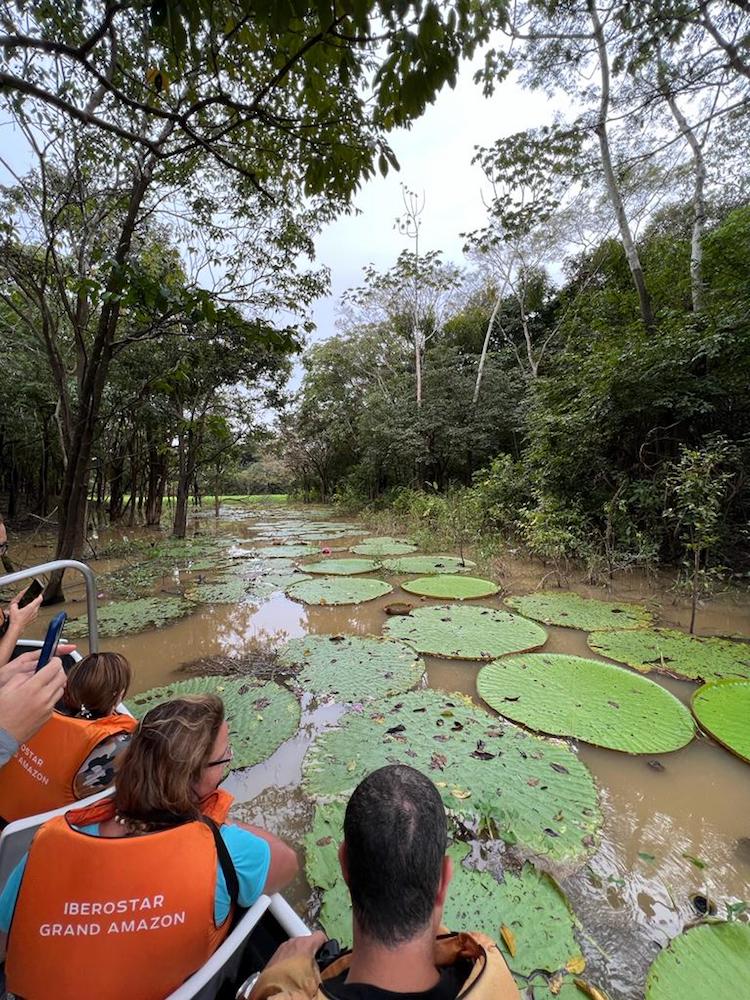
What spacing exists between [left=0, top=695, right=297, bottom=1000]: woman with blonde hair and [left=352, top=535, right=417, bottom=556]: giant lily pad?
6.69 meters

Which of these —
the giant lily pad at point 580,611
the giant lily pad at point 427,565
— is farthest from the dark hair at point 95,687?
the giant lily pad at point 427,565

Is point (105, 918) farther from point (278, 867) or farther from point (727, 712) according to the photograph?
point (727, 712)

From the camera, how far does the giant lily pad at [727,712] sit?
2111 mm

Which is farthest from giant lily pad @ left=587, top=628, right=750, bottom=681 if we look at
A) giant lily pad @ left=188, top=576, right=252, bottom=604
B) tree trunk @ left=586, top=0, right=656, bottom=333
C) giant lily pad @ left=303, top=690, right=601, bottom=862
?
tree trunk @ left=586, top=0, right=656, bottom=333

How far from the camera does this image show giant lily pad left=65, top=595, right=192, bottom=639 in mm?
4023

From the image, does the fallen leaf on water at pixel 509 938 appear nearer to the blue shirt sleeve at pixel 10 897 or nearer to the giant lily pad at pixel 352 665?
the blue shirt sleeve at pixel 10 897

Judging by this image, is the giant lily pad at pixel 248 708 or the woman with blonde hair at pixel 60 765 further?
the giant lily pad at pixel 248 708

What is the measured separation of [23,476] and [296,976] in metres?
17.4

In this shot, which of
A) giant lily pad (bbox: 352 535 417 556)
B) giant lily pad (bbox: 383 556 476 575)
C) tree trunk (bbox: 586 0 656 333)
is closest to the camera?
tree trunk (bbox: 586 0 656 333)

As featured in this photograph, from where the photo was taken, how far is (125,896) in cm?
78

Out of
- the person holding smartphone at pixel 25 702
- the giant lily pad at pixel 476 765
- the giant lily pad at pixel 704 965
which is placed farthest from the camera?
the giant lily pad at pixel 476 765

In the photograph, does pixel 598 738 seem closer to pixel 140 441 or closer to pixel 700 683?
pixel 700 683

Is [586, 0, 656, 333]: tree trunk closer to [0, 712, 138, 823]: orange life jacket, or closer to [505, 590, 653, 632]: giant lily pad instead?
[505, 590, 653, 632]: giant lily pad

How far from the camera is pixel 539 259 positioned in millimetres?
13180
